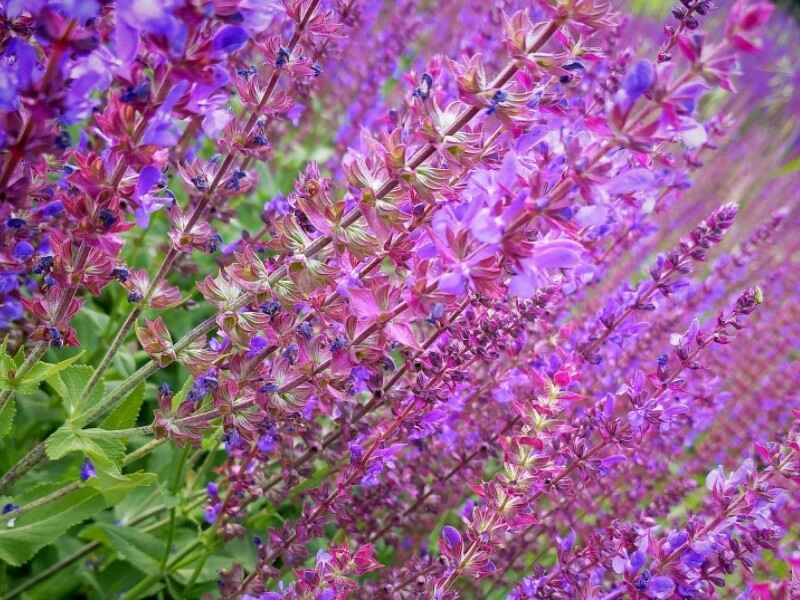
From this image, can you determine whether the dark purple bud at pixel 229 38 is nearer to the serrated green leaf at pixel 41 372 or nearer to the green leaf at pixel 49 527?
the serrated green leaf at pixel 41 372

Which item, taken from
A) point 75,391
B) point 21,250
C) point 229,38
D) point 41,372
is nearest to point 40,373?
point 41,372

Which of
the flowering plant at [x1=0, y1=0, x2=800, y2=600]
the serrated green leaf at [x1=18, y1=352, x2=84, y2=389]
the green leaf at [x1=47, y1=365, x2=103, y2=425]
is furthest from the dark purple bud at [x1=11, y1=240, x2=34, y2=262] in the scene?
the green leaf at [x1=47, y1=365, x2=103, y2=425]

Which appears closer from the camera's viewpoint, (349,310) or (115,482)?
(349,310)

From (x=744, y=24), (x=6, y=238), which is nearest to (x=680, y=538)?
(x=744, y=24)

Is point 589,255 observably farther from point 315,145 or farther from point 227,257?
point 315,145

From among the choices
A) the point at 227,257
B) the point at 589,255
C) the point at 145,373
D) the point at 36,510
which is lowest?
the point at 36,510

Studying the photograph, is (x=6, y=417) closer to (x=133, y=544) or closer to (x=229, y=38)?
(x=133, y=544)

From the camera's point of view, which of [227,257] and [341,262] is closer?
[341,262]
